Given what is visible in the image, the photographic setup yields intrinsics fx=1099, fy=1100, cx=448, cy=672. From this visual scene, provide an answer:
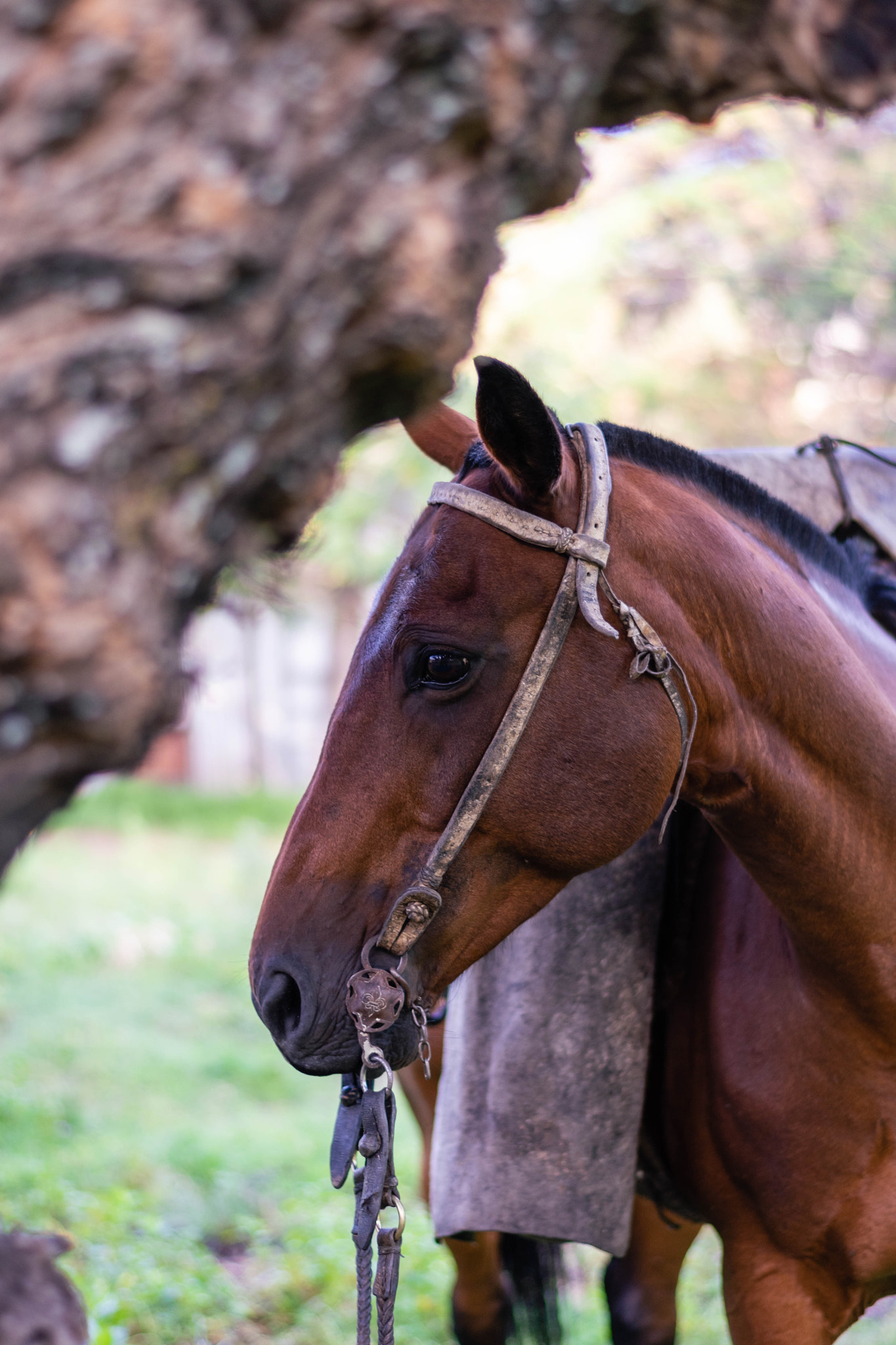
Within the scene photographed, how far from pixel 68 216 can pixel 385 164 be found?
11.1 inches

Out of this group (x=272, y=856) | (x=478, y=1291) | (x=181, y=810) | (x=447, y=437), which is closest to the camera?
(x=447, y=437)

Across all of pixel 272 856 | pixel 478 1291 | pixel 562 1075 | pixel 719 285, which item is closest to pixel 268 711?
pixel 272 856

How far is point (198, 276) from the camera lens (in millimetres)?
807

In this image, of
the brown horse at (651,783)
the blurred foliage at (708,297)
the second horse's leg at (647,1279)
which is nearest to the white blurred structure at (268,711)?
the blurred foliage at (708,297)

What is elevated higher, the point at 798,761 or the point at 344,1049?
the point at 798,761

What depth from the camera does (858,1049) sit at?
176cm

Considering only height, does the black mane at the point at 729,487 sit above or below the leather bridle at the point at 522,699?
above

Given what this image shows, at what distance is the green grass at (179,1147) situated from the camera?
10.9 ft

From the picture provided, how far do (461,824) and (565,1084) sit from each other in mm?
789

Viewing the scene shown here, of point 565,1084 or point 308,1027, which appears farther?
point 565,1084

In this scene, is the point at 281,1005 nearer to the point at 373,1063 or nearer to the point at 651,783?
the point at 373,1063

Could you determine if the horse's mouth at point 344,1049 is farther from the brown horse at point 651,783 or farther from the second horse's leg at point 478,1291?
the second horse's leg at point 478,1291

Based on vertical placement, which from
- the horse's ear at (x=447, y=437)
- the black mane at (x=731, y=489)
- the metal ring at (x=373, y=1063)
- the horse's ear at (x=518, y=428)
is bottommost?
the metal ring at (x=373, y=1063)

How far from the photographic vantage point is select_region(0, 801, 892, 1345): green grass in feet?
10.9
